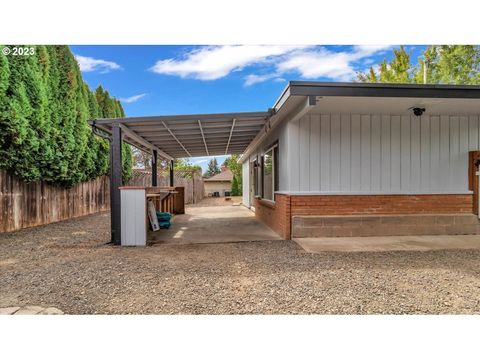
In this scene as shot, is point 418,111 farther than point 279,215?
No

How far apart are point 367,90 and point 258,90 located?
12.9 meters

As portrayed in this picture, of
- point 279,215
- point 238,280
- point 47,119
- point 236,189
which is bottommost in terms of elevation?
point 238,280

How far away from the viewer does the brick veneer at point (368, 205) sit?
633 centimetres

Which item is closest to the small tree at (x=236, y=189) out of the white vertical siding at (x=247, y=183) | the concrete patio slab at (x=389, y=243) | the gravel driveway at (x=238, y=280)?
the white vertical siding at (x=247, y=183)

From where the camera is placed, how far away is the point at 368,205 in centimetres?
645

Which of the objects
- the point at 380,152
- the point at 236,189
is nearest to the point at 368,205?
the point at 380,152

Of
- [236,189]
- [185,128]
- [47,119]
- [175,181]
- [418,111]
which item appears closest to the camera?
[418,111]

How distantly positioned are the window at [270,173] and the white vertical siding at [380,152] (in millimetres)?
1572

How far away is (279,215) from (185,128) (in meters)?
3.14

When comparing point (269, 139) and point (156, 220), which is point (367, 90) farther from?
point (156, 220)

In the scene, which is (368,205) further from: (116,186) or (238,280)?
(116,186)
